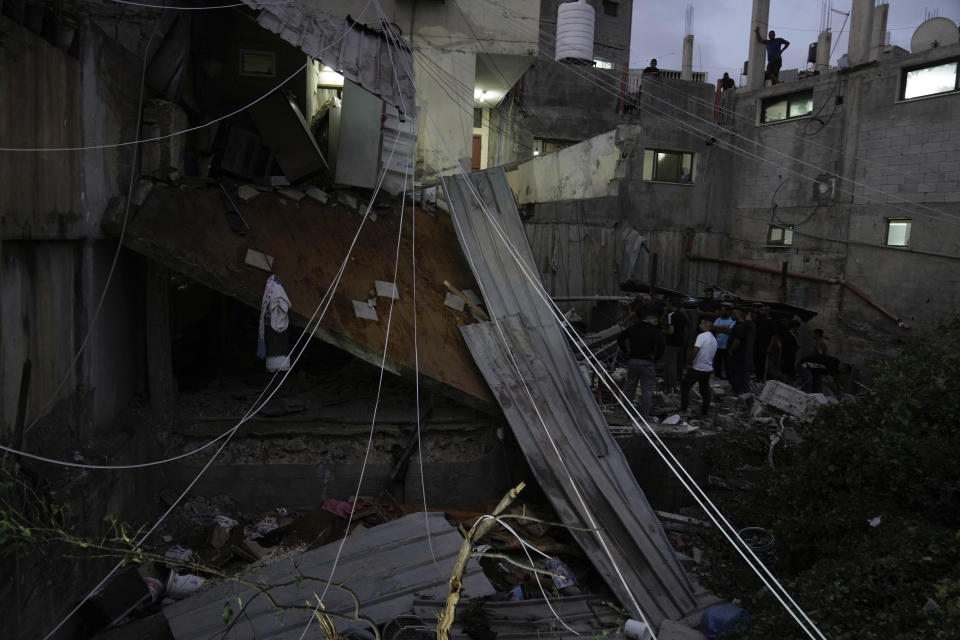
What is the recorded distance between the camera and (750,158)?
1812 cm

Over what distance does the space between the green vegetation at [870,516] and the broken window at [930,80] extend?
812cm

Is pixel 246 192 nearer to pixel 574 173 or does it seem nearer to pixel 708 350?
pixel 574 173

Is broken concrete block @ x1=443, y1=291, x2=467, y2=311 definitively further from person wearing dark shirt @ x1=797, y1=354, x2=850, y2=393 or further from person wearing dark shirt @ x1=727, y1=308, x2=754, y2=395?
person wearing dark shirt @ x1=797, y1=354, x2=850, y2=393

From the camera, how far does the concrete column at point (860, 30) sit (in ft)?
48.8

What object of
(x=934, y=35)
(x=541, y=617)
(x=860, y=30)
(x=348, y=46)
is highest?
(x=860, y=30)

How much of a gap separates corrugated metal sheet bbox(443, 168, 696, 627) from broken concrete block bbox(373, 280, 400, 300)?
39.5 inches

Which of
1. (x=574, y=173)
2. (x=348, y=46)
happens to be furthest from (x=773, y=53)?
(x=348, y=46)

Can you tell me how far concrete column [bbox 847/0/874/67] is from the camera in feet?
48.8

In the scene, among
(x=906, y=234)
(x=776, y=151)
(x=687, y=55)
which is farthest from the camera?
(x=687, y=55)

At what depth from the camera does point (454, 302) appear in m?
8.42

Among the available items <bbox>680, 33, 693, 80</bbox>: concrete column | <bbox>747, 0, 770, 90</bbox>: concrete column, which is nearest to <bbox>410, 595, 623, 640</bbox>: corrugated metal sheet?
<bbox>747, 0, 770, 90</bbox>: concrete column

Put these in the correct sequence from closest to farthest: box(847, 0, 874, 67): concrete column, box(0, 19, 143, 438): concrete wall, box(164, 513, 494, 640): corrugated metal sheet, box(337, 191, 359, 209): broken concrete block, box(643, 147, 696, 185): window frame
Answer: box(0, 19, 143, 438): concrete wall < box(164, 513, 494, 640): corrugated metal sheet < box(337, 191, 359, 209): broken concrete block < box(847, 0, 874, 67): concrete column < box(643, 147, 696, 185): window frame

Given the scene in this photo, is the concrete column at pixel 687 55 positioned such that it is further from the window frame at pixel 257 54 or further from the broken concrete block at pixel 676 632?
the broken concrete block at pixel 676 632

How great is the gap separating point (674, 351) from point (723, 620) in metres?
5.88
